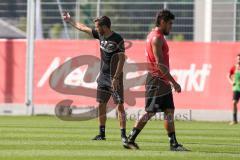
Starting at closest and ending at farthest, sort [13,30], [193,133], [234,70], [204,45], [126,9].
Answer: [193,133]
[234,70]
[204,45]
[126,9]
[13,30]

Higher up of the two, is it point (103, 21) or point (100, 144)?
point (103, 21)

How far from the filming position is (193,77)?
83.5ft

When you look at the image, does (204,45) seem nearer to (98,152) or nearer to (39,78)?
(39,78)

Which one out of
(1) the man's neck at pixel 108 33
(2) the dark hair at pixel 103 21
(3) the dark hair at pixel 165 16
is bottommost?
(1) the man's neck at pixel 108 33

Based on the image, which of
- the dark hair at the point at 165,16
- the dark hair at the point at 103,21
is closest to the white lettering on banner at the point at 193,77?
the dark hair at the point at 103,21

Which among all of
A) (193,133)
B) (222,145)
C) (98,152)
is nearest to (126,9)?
(193,133)

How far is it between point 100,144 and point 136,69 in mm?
11531

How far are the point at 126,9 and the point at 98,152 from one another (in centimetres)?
1571

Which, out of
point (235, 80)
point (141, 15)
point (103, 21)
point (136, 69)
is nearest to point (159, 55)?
point (103, 21)

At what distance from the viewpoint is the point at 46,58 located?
26.4m

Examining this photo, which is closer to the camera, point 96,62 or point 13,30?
point 96,62

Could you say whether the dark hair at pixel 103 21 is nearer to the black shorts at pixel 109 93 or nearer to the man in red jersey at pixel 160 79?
the black shorts at pixel 109 93

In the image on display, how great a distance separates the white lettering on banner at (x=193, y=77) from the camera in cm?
2536

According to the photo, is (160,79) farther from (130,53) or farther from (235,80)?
(130,53)
